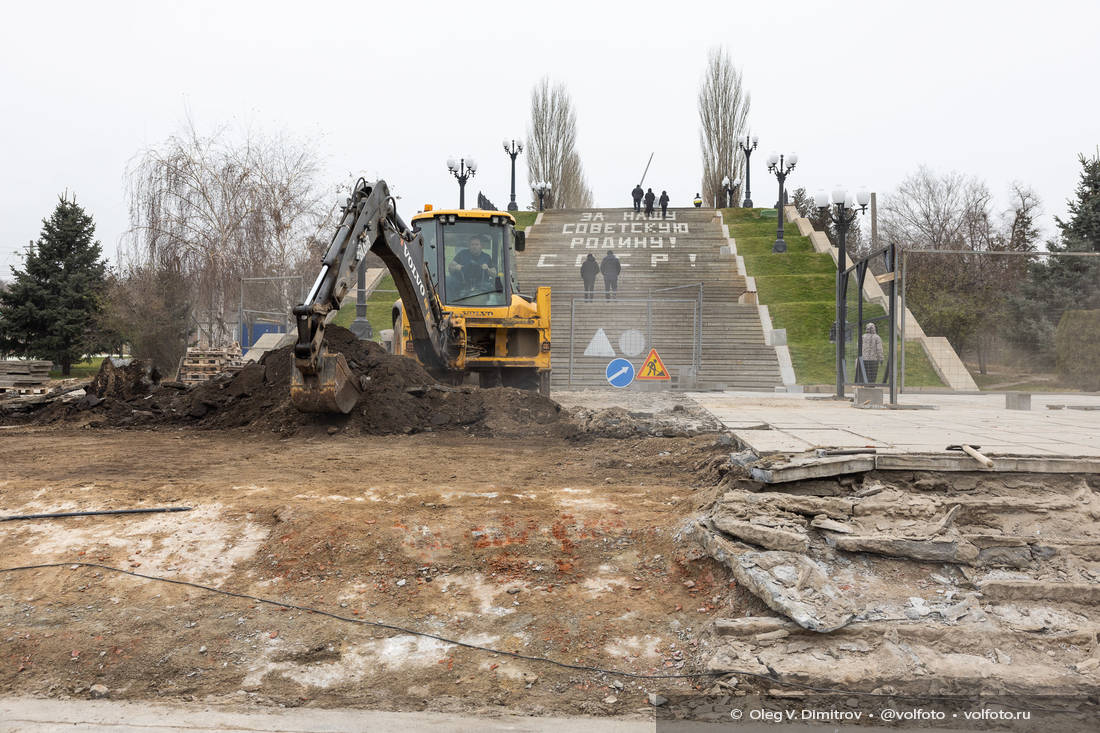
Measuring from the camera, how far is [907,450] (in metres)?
5.27

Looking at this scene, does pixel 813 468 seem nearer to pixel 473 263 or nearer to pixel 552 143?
pixel 473 263

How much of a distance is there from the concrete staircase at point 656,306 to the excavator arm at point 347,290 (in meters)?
8.41

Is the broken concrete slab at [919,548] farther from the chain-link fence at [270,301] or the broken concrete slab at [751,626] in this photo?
the chain-link fence at [270,301]

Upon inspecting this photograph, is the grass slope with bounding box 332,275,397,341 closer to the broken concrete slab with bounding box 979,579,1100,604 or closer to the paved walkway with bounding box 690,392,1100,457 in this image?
the paved walkway with bounding box 690,392,1100,457

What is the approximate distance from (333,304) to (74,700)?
16.5 feet

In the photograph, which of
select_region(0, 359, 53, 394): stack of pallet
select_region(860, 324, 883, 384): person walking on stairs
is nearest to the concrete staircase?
select_region(860, 324, 883, 384): person walking on stairs

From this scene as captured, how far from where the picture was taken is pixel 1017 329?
16031 mm

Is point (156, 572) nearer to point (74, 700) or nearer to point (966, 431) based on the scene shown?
point (74, 700)

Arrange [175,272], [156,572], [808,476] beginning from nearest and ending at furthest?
[156,572]
[808,476]
[175,272]

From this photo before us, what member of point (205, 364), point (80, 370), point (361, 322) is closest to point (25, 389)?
point (205, 364)

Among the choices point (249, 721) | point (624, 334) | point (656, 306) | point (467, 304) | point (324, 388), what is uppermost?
point (656, 306)

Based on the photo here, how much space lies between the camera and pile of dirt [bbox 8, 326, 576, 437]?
30.2ft

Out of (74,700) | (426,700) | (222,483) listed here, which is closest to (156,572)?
(74,700)

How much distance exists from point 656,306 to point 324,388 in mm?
17590
